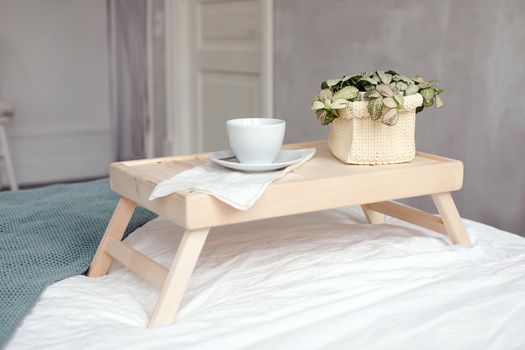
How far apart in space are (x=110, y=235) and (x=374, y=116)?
489 millimetres

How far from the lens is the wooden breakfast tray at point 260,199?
922mm

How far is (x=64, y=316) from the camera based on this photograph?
903 mm

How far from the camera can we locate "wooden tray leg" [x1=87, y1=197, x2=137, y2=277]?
1.11 meters

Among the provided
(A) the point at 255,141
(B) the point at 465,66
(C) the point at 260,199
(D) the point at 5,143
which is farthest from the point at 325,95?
(D) the point at 5,143

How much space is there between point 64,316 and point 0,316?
8 centimetres

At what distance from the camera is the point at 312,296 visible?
94 centimetres

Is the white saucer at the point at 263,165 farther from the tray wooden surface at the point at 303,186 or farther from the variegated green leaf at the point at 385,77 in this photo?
the variegated green leaf at the point at 385,77

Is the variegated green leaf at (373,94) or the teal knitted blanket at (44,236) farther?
the variegated green leaf at (373,94)

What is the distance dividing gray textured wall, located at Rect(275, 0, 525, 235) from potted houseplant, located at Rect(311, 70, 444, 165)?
2.44 feet

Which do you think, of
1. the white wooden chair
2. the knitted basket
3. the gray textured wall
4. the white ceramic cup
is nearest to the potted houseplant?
the knitted basket

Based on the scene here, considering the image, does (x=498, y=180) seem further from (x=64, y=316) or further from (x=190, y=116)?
(x=190, y=116)

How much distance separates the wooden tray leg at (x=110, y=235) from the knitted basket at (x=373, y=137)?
0.39m

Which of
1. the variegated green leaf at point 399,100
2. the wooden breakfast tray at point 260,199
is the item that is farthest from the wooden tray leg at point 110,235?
the variegated green leaf at point 399,100

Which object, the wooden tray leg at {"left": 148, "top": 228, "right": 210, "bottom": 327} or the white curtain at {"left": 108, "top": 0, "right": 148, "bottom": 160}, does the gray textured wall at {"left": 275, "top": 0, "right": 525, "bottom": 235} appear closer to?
the wooden tray leg at {"left": 148, "top": 228, "right": 210, "bottom": 327}
